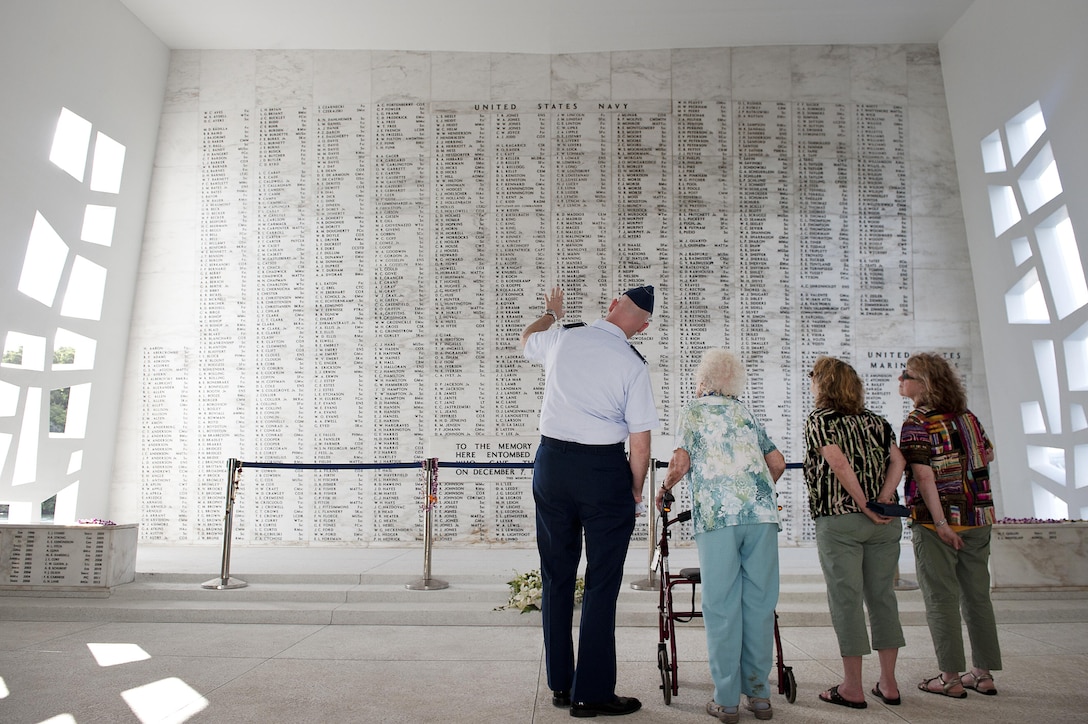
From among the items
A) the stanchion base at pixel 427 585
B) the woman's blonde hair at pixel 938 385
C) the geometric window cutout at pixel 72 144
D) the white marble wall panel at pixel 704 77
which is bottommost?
the stanchion base at pixel 427 585

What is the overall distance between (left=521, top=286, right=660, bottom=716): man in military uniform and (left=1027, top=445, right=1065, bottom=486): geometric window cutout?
17.4ft

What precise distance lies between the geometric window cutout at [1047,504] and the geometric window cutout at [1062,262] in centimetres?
155

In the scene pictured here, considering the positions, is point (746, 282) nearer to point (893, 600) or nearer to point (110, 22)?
point (893, 600)

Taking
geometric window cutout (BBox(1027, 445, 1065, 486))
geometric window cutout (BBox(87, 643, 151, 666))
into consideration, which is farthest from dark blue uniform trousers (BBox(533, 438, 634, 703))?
geometric window cutout (BBox(1027, 445, 1065, 486))

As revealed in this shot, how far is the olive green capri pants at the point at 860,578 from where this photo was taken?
3.14 m

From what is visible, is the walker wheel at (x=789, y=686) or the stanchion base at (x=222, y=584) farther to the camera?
the stanchion base at (x=222, y=584)

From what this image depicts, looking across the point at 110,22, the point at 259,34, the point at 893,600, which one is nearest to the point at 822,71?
the point at 259,34

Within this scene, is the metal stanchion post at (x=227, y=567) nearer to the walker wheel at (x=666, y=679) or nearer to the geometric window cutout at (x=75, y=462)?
the geometric window cutout at (x=75, y=462)

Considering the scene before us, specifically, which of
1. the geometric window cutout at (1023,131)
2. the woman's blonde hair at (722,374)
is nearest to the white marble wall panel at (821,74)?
the geometric window cutout at (1023,131)

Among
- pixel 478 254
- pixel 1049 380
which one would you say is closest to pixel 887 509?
pixel 1049 380

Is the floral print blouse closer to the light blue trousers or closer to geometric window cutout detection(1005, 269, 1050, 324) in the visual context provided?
the light blue trousers

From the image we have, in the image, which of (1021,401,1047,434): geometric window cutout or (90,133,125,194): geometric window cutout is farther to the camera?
(90,133,125,194): geometric window cutout

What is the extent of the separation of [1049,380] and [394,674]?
6.03 m

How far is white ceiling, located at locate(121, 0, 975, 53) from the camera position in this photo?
7.45 m
